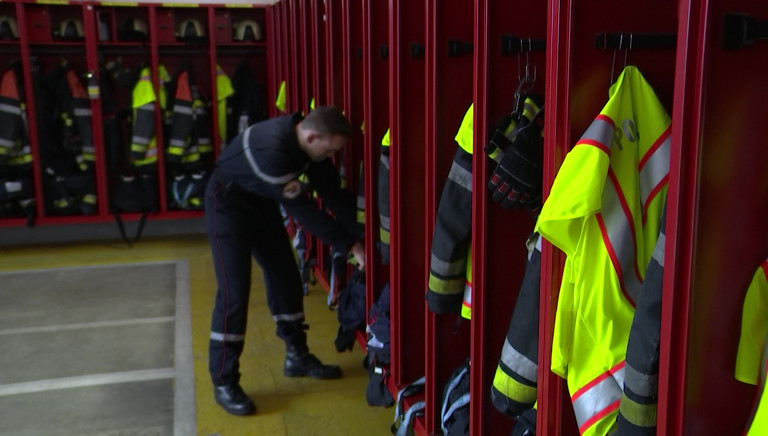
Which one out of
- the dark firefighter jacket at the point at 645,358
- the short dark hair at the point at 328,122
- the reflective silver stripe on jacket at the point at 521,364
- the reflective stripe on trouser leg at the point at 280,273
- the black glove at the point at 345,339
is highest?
the short dark hair at the point at 328,122

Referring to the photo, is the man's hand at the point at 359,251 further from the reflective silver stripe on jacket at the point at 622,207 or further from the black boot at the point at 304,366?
the reflective silver stripe on jacket at the point at 622,207

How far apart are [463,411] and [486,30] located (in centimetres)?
117

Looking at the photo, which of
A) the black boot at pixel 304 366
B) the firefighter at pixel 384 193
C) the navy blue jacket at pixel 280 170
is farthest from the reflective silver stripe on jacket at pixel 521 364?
the black boot at pixel 304 366

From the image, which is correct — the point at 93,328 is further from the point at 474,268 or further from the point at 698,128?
the point at 698,128

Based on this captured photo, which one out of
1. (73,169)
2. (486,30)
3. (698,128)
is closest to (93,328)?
(73,169)

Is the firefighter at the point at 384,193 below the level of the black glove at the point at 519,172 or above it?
below

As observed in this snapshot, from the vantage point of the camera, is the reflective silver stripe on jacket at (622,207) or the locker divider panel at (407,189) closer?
the reflective silver stripe on jacket at (622,207)

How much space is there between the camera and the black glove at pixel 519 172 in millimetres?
1641

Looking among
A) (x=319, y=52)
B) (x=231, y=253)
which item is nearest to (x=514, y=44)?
(x=231, y=253)

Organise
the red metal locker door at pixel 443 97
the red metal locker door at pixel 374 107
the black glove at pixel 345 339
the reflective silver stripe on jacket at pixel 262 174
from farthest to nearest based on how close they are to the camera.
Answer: the black glove at pixel 345 339, the reflective silver stripe on jacket at pixel 262 174, the red metal locker door at pixel 374 107, the red metal locker door at pixel 443 97

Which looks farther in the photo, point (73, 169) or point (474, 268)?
point (73, 169)

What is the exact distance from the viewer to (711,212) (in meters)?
1.15

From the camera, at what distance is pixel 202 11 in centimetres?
629

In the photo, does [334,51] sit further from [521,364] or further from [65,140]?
[65,140]
